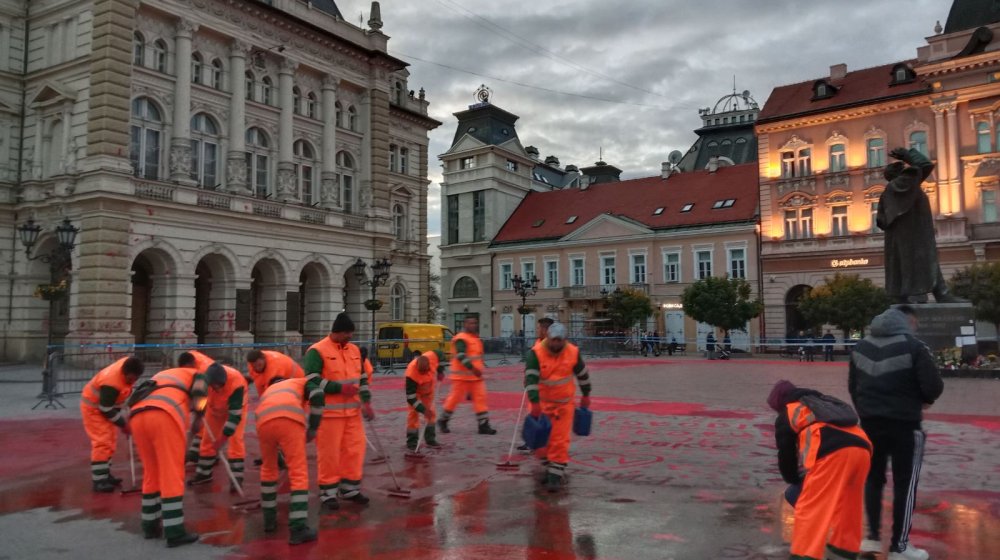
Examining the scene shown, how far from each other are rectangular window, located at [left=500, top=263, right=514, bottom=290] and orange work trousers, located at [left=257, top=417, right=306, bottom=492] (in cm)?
4763

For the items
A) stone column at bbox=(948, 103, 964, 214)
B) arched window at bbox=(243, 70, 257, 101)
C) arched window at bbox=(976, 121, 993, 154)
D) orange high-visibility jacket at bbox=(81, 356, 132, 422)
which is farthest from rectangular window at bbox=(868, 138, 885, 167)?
orange high-visibility jacket at bbox=(81, 356, 132, 422)

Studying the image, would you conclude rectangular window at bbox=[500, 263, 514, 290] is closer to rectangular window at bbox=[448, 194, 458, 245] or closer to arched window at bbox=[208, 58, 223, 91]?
rectangular window at bbox=[448, 194, 458, 245]

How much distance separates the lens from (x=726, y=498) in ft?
24.1

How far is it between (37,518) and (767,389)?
54.1ft

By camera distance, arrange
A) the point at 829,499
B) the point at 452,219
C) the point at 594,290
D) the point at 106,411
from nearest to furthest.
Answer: the point at 829,499 → the point at 106,411 → the point at 594,290 → the point at 452,219

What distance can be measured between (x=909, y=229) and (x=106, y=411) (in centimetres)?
1506

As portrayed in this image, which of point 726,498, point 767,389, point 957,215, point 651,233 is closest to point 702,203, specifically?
point 651,233

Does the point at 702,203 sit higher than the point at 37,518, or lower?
higher

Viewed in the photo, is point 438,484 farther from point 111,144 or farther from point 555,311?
point 555,311

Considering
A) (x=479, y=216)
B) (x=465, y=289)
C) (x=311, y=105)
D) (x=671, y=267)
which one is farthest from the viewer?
(x=479, y=216)

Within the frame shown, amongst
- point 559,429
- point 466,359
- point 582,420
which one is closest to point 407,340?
point 466,359

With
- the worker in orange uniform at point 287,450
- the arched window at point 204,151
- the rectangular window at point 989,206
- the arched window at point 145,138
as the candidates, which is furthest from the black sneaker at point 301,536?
the rectangular window at point 989,206

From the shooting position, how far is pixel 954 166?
3712 centimetres

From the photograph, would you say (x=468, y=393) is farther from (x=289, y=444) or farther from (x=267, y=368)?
(x=289, y=444)
